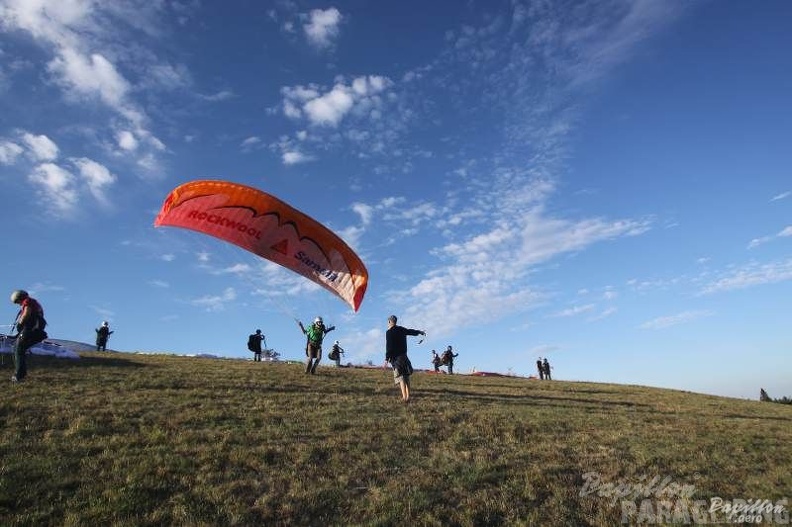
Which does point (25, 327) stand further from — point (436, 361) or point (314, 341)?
point (436, 361)

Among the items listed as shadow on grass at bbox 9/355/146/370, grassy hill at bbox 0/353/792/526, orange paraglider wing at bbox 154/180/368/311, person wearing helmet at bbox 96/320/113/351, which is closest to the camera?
grassy hill at bbox 0/353/792/526

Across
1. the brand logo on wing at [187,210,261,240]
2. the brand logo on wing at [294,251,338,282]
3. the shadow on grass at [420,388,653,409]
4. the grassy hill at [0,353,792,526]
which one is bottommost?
the grassy hill at [0,353,792,526]

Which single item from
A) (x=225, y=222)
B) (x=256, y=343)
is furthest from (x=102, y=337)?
(x=225, y=222)

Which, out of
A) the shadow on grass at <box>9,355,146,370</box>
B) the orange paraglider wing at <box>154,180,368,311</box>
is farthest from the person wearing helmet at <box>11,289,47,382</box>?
the orange paraglider wing at <box>154,180,368,311</box>

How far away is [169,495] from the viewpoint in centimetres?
805

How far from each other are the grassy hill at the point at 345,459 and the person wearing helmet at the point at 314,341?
496cm

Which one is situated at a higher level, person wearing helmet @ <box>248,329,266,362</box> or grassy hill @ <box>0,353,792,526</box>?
person wearing helmet @ <box>248,329,266,362</box>

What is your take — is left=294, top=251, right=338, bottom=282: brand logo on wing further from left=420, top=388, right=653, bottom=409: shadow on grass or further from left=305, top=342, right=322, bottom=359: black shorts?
left=420, top=388, right=653, bottom=409: shadow on grass

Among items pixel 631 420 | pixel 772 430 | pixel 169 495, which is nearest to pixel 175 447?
pixel 169 495

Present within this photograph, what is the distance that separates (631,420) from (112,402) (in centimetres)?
1403

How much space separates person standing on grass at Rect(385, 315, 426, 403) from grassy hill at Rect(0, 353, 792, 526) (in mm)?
714

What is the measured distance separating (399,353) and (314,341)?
20.7 feet

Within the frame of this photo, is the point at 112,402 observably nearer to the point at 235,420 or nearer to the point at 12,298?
the point at 235,420

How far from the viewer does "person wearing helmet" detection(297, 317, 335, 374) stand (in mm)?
21891
